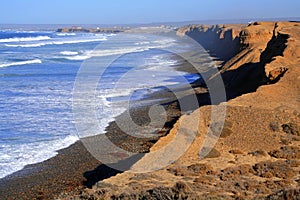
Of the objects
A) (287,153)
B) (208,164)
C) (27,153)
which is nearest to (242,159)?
(208,164)

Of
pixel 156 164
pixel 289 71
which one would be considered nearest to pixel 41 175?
pixel 156 164

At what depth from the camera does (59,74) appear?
4212cm

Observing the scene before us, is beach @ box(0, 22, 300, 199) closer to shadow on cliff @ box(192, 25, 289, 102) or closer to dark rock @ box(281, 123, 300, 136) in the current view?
dark rock @ box(281, 123, 300, 136)

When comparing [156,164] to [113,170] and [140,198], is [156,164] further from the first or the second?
[140,198]

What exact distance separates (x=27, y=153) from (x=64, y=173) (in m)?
2.81

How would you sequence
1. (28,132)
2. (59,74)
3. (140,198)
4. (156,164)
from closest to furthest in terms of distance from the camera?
(140,198)
(156,164)
(28,132)
(59,74)

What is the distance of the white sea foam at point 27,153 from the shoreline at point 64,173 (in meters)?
0.33

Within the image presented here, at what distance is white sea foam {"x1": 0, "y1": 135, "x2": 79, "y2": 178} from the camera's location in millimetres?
16078

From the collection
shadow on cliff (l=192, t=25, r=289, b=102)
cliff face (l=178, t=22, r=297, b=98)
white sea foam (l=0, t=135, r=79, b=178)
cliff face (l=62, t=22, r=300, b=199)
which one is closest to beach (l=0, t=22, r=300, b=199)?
cliff face (l=62, t=22, r=300, b=199)

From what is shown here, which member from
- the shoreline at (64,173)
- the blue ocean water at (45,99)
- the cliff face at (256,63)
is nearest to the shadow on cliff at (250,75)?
the cliff face at (256,63)

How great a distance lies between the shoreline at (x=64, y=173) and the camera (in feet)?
45.5

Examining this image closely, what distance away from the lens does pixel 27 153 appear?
1742 centimetres

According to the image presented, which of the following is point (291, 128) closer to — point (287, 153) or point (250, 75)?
point (287, 153)

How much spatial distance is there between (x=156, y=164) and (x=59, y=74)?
98.8 ft
